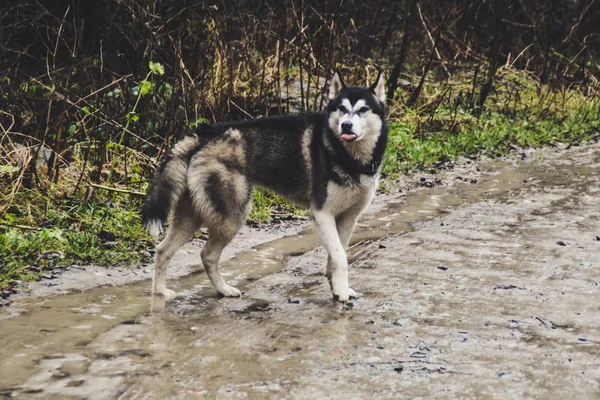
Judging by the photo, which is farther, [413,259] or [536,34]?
[536,34]

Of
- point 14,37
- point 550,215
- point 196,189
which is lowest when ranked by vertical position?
A: point 550,215

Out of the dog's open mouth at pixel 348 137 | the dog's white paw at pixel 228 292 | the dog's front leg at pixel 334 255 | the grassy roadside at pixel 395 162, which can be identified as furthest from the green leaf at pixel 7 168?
the dog's open mouth at pixel 348 137

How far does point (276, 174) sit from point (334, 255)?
2.39 ft

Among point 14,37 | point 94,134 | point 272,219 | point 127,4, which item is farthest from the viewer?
point 14,37

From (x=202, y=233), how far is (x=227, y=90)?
2.83 meters

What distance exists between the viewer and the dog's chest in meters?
5.29

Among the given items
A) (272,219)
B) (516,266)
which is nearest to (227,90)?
(272,219)

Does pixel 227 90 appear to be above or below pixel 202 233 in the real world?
above

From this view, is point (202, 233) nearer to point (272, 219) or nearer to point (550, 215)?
point (272, 219)

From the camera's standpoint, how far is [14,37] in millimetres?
9516

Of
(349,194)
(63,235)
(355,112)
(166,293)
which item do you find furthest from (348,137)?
(63,235)

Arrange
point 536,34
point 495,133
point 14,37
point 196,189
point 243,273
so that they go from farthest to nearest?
point 536,34 < point 495,133 < point 14,37 < point 243,273 < point 196,189


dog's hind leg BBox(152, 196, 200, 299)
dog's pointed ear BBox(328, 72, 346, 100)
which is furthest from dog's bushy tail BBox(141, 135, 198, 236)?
dog's pointed ear BBox(328, 72, 346, 100)

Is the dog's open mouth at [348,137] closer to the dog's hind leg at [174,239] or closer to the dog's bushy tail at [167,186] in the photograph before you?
the dog's bushy tail at [167,186]
